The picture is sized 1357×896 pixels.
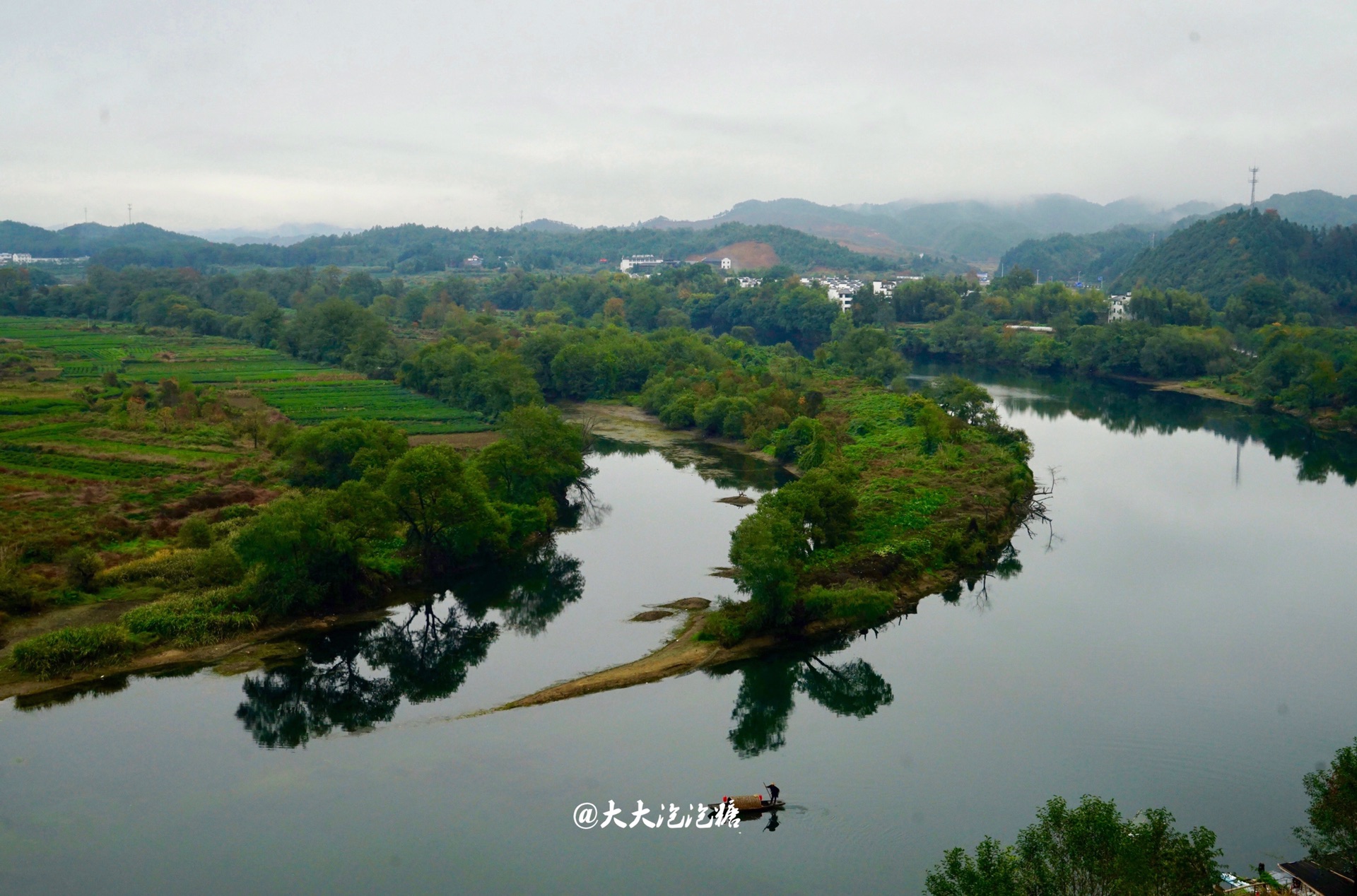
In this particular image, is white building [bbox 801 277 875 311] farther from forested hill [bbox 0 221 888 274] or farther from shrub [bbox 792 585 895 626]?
shrub [bbox 792 585 895 626]

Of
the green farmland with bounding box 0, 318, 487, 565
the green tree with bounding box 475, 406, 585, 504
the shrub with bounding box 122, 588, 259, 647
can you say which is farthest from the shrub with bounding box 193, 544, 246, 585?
the green tree with bounding box 475, 406, 585, 504

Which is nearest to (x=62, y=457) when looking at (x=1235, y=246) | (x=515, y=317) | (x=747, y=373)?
(x=747, y=373)

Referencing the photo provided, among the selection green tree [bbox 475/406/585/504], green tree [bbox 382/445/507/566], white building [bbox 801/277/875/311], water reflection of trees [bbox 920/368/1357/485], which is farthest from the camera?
white building [bbox 801/277/875/311]

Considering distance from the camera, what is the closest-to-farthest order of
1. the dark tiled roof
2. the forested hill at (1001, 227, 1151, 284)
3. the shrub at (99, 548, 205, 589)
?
the dark tiled roof, the shrub at (99, 548, 205, 589), the forested hill at (1001, 227, 1151, 284)

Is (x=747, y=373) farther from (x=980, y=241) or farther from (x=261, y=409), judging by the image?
(x=980, y=241)

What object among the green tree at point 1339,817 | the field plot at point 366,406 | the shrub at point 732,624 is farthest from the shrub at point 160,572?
the green tree at point 1339,817

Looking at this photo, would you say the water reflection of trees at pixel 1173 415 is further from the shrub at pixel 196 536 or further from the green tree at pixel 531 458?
the shrub at pixel 196 536
